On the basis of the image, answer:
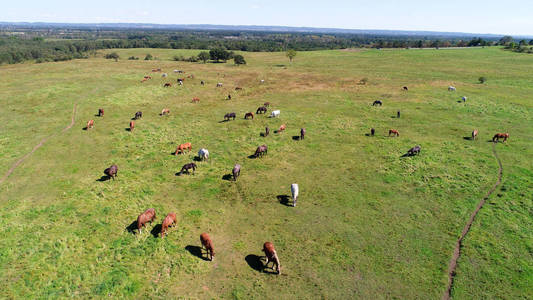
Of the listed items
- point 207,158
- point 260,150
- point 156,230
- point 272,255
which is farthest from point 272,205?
point 207,158

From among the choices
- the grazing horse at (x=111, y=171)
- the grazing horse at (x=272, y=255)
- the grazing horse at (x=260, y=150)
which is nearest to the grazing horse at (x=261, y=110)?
the grazing horse at (x=260, y=150)

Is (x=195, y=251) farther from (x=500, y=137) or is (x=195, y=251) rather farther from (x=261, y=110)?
(x=500, y=137)

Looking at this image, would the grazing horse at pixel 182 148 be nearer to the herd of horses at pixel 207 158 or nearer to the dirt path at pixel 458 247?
the herd of horses at pixel 207 158

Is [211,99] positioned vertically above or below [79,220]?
above

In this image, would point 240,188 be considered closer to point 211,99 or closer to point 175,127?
point 175,127

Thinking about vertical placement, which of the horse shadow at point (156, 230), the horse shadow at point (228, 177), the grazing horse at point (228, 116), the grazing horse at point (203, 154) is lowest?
the horse shadow at point (156, 230)

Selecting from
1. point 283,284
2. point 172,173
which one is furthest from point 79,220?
point 283,284

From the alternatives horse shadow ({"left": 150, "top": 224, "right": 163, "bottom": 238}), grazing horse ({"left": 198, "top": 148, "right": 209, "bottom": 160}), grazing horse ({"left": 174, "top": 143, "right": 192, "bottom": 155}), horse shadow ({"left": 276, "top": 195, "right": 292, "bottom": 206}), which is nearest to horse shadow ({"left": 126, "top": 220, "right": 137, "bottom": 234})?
horse shadow ({"left": 150, "top": 224, "right": 163, "bottom": 238})
